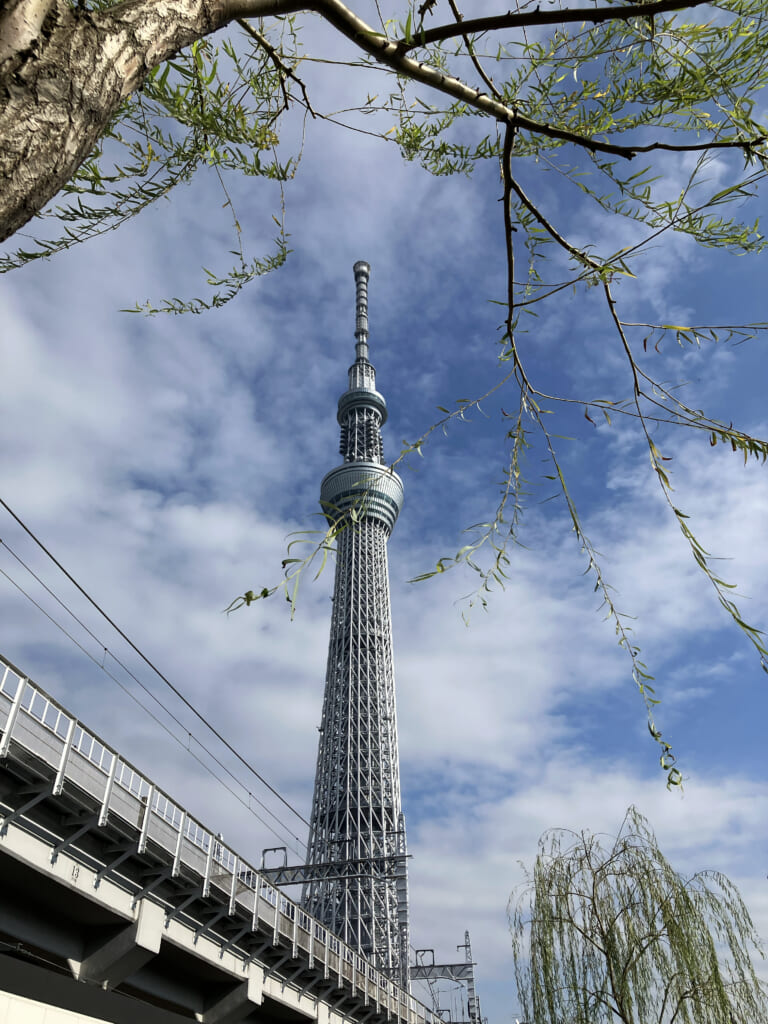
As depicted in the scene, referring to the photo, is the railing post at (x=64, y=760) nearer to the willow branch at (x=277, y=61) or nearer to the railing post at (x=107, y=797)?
the railing post at (x=107, y=797)

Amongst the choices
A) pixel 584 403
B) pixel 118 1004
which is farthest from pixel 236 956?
pixel 584 403

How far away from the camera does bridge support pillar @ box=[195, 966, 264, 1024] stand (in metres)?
18.6

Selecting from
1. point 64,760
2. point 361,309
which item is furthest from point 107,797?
point 361,309

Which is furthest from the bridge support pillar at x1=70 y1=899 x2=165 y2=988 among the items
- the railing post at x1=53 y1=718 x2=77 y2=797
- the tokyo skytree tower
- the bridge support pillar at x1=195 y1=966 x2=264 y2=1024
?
the tokyo skytree tower

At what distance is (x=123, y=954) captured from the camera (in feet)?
47.2

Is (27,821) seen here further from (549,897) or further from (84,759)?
(549,897)

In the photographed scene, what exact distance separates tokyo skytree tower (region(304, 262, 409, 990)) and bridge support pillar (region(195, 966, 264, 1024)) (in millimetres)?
32831

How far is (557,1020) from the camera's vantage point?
1395 cm

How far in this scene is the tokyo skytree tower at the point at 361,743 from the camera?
5984 centimetres

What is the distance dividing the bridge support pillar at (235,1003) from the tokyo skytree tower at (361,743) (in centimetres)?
3283

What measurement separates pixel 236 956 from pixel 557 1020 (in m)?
8.19

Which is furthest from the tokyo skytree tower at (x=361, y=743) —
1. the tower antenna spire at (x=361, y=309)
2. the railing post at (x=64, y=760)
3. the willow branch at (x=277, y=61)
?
the willow branch at (x=277, y=61)

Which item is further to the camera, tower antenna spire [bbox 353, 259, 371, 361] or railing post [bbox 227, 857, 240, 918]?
tower antenna spire [bbox 353, 259, 371, 361]

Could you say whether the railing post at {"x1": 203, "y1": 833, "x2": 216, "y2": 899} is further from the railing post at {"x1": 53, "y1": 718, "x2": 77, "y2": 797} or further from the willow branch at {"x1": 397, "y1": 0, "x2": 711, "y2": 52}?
the willow branch at {"x1": 397, "y1": 0, "x2": 711, "y2": 52}
